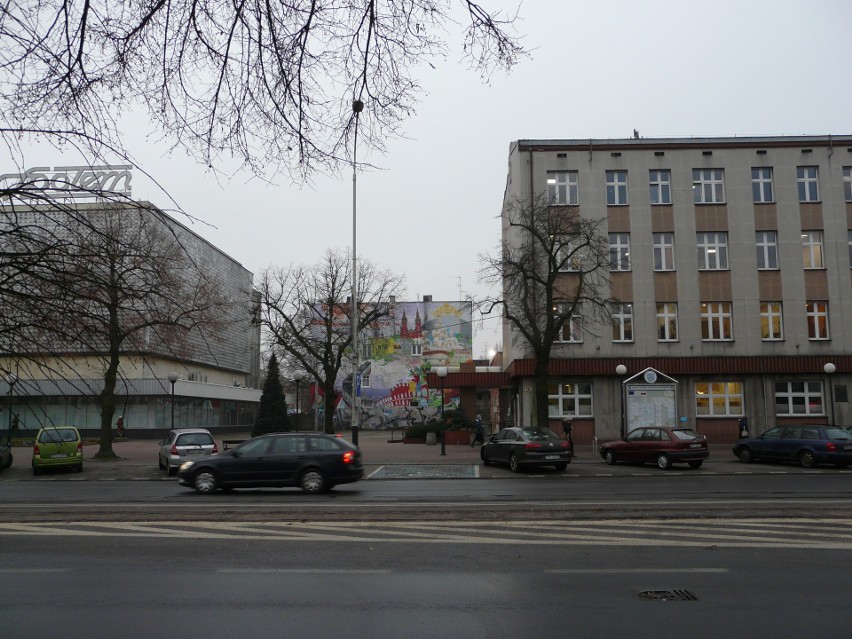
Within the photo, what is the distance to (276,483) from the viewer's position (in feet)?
58.4

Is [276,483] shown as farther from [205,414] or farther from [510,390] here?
[205,414]

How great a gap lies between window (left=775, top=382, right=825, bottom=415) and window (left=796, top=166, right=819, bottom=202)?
29.9 feet

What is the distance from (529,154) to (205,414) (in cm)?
4198

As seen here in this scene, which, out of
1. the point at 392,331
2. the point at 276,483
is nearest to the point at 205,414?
the point at 392,331

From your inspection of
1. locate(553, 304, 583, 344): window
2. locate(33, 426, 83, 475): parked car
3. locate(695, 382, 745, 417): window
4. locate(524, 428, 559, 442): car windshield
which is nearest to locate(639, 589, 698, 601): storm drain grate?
locate(524, 428, 559, 442): car windshield

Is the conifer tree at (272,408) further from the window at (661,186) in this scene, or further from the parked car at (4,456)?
the window at (661,186)

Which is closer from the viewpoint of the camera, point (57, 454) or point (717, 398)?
point (57, 454)

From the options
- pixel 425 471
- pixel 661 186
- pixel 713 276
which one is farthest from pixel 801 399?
pixel 425 471

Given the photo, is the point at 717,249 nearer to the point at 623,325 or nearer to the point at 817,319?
the point at 817,319

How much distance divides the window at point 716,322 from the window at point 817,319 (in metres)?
3.77

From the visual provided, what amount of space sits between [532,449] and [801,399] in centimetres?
1807

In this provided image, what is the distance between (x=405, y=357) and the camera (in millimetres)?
72125

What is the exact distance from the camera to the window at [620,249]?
35.7m

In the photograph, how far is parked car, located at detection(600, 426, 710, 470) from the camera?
25.4m
